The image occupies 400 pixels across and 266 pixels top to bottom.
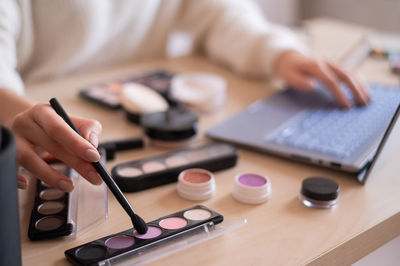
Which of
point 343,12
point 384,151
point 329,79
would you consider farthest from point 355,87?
point 343,12

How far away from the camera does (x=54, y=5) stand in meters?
0.82

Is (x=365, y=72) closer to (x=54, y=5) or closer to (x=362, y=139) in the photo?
(x=362, y=139)

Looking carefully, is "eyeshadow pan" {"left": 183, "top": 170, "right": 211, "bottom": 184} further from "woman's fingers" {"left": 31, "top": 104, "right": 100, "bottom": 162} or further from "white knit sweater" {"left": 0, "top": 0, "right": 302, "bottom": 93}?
"white knit sweater" {"left": 0, "top": 0, "right": 302, "bottom": 93}

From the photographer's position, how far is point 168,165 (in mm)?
557

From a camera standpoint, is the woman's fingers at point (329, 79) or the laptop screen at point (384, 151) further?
the woman's fingers at point (329, 79)

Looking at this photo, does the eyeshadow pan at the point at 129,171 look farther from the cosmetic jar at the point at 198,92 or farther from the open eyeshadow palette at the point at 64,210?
the cosmetic jar at the point at 198,92

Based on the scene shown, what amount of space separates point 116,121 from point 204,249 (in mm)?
325

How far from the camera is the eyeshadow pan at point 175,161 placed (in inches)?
22.0

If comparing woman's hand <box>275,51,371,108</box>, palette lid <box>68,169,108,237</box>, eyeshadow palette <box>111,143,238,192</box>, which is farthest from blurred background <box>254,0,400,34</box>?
palette lid <box>68,169,108,237</box>

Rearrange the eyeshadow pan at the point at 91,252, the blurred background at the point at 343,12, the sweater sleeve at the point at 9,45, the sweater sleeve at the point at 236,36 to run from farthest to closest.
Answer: the blurred background at the point at 343,12 < the sweater sleeve at the point at 236,36 < the sweater sleeve at the point at 9,45 < the eyeshadow pan at the point at 91,252

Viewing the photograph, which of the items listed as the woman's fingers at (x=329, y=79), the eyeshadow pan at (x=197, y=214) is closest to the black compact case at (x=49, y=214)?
the eyeshadow pan at (x=197, y=214)

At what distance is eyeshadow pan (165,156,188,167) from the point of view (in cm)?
56

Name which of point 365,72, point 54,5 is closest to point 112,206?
point 54,5

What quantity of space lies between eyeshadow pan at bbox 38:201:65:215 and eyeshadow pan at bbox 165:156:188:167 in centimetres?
13
